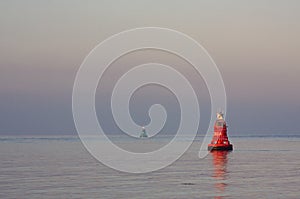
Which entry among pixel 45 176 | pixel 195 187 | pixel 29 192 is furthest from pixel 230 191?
pixel 45 176

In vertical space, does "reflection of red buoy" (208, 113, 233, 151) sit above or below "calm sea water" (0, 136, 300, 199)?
above

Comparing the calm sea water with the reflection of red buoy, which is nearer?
the calm sea water

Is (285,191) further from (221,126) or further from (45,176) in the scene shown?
(221,126)

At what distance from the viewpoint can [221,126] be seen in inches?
5851

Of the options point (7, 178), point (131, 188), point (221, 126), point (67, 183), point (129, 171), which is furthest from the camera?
point (221, 126)

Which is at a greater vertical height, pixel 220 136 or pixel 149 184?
pixel 220 136

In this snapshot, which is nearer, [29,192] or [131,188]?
[29,192]

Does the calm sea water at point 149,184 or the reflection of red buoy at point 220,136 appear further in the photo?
the reflection of red buoy at point 220,136

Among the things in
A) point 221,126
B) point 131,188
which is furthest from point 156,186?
point 221,126

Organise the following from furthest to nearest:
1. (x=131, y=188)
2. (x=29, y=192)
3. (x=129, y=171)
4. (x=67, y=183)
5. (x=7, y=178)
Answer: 1. (x=129, y=171)
2. (x=7, y=178)
3. (x=67, y=183)
4. (x=131, y=188)
5. (x=29, y=192)

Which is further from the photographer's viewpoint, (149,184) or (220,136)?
(220,136)

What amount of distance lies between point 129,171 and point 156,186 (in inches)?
903

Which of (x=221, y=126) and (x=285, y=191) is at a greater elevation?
(x=221, y=126)

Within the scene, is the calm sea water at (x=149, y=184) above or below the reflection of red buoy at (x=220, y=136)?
below
